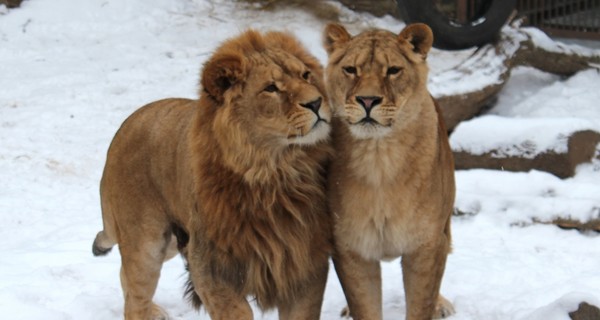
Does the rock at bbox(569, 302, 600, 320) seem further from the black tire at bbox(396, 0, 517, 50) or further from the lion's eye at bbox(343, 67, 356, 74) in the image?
the black tire at bbox(396, 0, 517, 50)

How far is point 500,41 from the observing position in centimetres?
873

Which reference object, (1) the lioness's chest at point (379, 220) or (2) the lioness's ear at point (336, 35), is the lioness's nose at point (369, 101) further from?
(2) the lioness's ear at point (336, 35)

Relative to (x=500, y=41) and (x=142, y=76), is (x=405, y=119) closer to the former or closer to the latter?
(x=500, y=41)

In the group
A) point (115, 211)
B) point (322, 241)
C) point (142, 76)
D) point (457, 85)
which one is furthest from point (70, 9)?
point (322, 241)

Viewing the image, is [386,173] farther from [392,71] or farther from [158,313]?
[158,313]

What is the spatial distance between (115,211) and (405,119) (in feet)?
5.32

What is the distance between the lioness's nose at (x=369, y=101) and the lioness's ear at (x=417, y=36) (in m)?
0.43

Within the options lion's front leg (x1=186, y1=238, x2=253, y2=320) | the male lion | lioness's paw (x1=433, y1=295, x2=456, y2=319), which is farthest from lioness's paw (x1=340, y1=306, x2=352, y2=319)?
lion's front leg (x1=186, y1=238, x2=253, y2=320)

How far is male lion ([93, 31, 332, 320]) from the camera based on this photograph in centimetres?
403

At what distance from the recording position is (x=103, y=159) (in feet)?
27.1

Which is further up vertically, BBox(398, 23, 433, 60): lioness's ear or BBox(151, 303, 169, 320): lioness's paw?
BBox(398, 23, 433, 60): lioness's ear

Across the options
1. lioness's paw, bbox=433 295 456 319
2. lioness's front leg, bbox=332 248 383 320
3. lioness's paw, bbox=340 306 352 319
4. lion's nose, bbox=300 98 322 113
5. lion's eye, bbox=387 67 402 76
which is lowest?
lioness's paw, bbox=340 306 352 319

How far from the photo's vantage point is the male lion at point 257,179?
4027mm

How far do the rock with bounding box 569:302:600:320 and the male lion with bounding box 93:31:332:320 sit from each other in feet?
3.68
